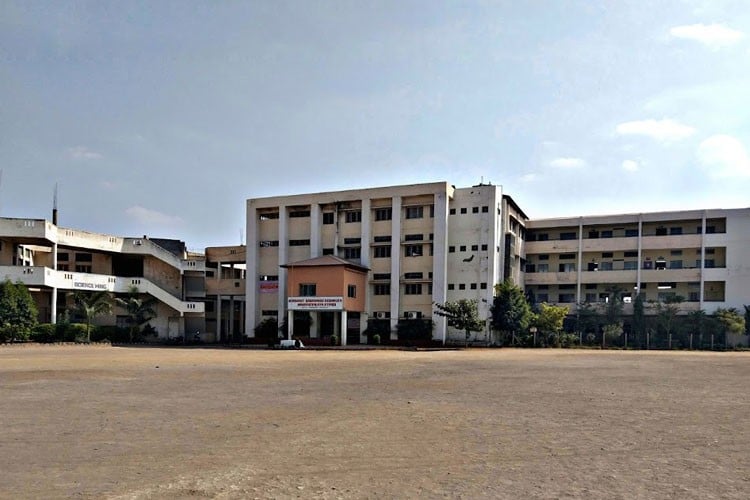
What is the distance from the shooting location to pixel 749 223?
53062 millimetres

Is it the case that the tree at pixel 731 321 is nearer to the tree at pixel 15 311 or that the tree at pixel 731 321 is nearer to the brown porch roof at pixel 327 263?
the brown porch roof at pixel 327 263

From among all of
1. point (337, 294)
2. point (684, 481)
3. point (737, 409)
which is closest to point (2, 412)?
point (684, 481)

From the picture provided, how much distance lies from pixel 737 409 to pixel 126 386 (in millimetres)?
15315

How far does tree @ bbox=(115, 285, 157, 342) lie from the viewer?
5244 cm

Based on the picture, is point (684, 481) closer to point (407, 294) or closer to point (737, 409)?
point (737, 409)

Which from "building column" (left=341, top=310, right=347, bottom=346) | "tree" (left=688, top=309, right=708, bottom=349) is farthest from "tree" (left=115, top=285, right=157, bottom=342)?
"tree" (left=688, top=309, right=708, bottom=349)

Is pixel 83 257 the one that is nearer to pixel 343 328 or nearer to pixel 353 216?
pixel 353 216

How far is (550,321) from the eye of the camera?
51250mm

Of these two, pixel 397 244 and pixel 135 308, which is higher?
pixel 397 244

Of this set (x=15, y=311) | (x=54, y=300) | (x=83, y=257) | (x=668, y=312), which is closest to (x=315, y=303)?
(x=54, y=300)

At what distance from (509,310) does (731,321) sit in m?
18.2

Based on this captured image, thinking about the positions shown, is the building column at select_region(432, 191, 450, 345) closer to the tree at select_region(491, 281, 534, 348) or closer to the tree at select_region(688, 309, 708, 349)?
the tree at select_region(491, 281, 534, 348)

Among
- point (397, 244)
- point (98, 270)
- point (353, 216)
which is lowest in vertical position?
point (98, 270)

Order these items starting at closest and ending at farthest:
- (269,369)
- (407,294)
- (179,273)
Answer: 1. (269,369)
2. (407,294)
3. (179,273)
